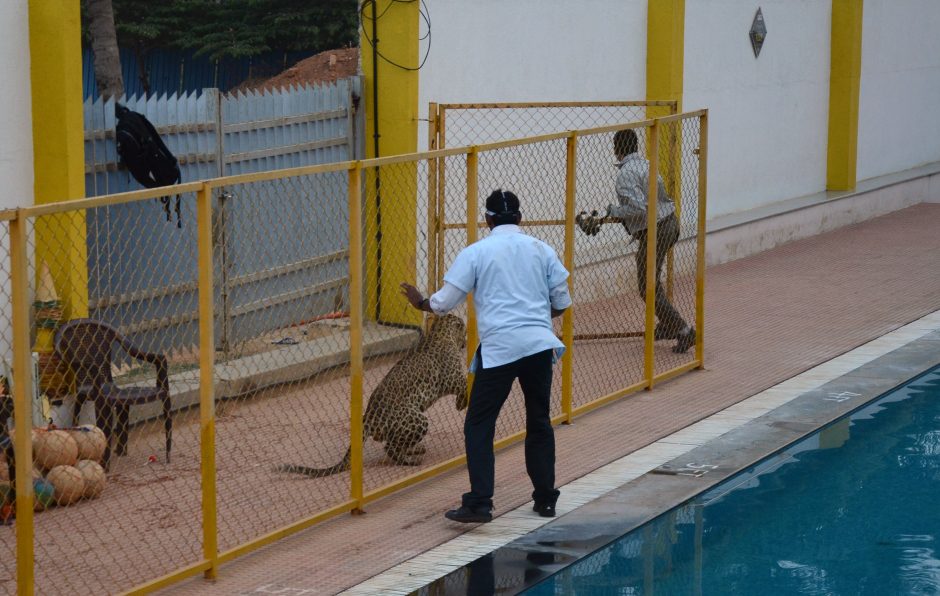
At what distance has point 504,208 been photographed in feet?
24.7

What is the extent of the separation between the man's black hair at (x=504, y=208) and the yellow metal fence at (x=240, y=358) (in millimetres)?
626

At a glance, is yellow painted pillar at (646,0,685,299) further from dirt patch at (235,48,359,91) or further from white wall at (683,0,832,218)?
dirt patch at (235,48,359,91)

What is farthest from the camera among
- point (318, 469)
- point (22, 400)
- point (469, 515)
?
point (318, 469)

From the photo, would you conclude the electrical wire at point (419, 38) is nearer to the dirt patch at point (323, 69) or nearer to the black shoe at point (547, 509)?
the black shoe at point (547, 509)

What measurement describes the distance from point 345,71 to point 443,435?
13.5 metres

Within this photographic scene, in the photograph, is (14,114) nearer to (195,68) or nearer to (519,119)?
(519,119)

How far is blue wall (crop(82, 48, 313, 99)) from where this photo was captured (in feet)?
90.4

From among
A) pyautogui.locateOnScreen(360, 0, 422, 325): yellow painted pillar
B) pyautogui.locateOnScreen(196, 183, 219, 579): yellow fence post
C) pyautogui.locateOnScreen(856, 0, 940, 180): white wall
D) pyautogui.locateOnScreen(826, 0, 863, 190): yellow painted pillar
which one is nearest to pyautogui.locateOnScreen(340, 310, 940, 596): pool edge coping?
pyautogui.locateOnScreen(196, 183, 219, 579): yellow fence post

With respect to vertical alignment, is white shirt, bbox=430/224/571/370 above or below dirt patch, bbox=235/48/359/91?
below

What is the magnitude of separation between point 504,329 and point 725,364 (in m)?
4.71

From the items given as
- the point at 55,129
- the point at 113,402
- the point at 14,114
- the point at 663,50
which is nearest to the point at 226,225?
the point at 55,129

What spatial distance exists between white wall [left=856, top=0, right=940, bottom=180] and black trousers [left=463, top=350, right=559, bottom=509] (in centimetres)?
1477

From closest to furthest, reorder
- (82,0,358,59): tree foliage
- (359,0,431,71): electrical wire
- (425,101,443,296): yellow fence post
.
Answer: (425,101,443,296): yellow fence post
(359,0,431,71): electrical wire
(82,0,358,59): tree foliage

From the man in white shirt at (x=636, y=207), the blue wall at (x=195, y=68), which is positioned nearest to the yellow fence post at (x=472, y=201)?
the man in white shirt at (x=636, y=207)
